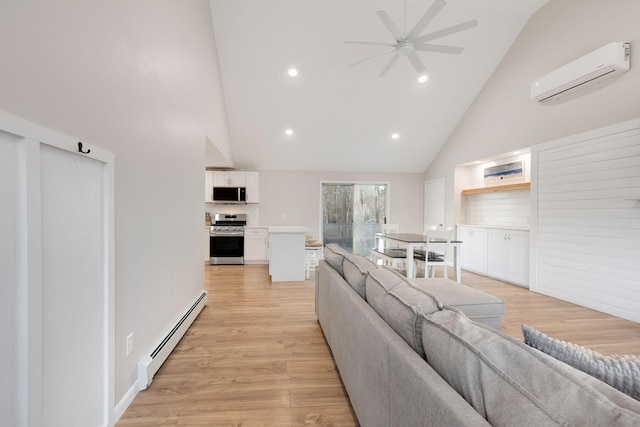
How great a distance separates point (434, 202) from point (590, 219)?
327 cm

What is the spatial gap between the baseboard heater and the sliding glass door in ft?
14.5

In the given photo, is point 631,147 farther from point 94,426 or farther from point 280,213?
point 280,213

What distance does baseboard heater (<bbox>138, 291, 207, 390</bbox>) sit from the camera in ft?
5.89

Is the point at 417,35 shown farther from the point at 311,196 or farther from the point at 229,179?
the point at 229,179

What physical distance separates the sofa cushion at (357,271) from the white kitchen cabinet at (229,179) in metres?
4.61

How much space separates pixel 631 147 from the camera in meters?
3.03

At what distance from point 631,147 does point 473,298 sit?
2.72m

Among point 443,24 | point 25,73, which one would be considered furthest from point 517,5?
point 25,73

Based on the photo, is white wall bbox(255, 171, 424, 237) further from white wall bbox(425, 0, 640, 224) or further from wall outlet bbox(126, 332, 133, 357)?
wall outlet bbox(126, 332, 133, 357)

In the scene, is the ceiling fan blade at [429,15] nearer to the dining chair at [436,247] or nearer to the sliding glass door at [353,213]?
the dining chair at [436,247]

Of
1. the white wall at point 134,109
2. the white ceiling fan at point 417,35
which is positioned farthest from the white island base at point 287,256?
the white ceiling fan at point 417,35

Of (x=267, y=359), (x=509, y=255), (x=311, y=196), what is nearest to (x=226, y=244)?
(x=311, y=196)

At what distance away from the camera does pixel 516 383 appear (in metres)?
0.62

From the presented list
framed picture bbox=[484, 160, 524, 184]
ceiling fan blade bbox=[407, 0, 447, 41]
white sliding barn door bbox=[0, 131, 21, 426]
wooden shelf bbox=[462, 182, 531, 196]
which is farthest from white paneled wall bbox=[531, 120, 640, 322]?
white sliding barn door bbox=[0, 131, 21, 426]
